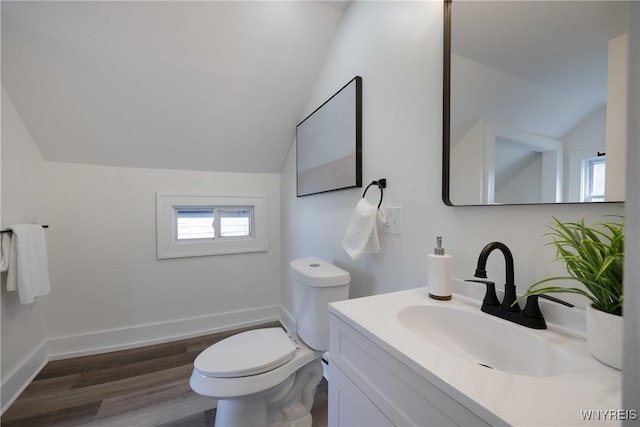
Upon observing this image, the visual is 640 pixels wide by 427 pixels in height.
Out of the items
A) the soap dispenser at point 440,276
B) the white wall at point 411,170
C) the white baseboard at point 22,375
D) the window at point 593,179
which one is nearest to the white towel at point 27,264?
the white baseboard at point 22,375

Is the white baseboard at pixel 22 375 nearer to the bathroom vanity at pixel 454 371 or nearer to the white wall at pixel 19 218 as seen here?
the white wall at pixel 19 218

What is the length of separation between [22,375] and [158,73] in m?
2.06

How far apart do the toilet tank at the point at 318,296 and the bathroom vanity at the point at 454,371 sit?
46 cm

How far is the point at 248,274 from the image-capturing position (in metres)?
2.54

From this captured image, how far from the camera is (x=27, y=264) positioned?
157 cm

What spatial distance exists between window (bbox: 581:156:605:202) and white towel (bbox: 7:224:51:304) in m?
2.54

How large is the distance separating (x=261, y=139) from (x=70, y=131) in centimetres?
129

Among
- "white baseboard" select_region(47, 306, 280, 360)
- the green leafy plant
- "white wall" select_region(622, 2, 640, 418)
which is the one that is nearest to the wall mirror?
the green leafy plant

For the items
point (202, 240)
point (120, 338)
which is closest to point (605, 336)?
point (202, 240)

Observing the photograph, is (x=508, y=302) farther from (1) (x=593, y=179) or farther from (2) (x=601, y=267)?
(1) (x=593, y=179)

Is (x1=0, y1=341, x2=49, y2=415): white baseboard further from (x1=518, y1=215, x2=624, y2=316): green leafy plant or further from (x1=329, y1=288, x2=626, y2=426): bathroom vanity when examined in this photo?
(x1=518, y1=215, x2=624, y2=316): green leafy plant

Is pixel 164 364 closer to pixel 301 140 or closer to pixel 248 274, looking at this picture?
pixel 248 274

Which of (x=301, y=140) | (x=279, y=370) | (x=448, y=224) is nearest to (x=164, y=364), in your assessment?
(x=279, y=370)

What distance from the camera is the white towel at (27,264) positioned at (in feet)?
4.99
